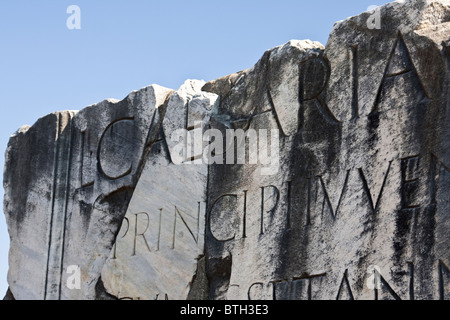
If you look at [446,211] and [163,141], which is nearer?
[446,211]

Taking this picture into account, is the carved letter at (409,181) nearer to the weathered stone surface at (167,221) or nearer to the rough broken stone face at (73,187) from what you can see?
the weathered stone surface at (167,221)

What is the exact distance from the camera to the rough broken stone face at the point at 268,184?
336 inches

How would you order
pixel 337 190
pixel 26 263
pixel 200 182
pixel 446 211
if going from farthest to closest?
pixel 26 263 → pixel 200 182 → pixel 337 190 → pixel 446 211

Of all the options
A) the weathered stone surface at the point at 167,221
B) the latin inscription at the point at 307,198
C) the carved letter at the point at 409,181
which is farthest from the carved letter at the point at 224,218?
the carved letter at the point at 409,181

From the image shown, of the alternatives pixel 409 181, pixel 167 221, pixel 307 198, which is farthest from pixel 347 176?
pixel 167 221

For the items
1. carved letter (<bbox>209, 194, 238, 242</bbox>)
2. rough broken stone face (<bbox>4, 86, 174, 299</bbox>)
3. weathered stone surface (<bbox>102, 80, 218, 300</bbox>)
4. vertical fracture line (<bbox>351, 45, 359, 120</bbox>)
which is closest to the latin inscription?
carved letter (<bbox>209, 194, 238, 242</bbox>)

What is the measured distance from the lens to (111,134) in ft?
36.0

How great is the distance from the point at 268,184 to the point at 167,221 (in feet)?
3.86

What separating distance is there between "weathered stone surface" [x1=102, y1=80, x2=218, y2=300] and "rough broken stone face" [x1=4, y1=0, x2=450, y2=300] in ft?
0.04

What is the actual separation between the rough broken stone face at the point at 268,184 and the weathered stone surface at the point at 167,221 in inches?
0.5

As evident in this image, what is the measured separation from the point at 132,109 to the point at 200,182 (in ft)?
3.96

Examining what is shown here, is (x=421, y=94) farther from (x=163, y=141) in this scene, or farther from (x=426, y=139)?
(x=163, y=141)

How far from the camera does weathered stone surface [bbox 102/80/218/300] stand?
1000 centimetres
